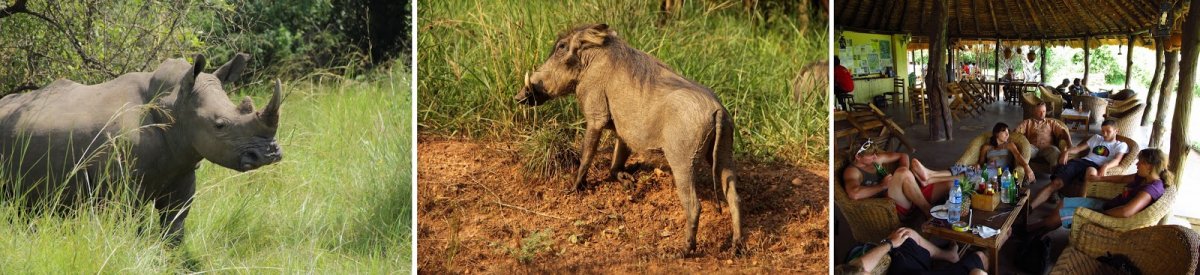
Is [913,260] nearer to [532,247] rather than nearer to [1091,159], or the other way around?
[1091,159]

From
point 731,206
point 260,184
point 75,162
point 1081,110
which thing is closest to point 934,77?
point 1081,110

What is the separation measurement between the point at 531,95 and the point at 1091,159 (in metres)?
2.34

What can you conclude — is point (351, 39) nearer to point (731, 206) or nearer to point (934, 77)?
point (731, 206)

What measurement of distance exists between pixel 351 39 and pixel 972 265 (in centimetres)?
258

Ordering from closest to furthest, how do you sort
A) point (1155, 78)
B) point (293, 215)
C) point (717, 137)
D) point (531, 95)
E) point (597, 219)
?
point (717, 137)
point (531, 95)
point (597, 219)
point (293, 215)
point (1155, 78)

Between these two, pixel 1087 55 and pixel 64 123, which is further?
pixel 1087 55

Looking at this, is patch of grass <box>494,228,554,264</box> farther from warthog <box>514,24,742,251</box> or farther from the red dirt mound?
warthog <box>514,24,742,251</box>

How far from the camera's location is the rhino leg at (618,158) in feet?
8.22

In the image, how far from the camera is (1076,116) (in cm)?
310

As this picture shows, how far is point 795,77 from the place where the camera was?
2551mm

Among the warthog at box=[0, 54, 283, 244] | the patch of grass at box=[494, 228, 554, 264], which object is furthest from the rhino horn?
the patch of grass at box=[494, 228, 554, 264]

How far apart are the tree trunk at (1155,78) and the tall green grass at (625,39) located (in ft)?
4.79

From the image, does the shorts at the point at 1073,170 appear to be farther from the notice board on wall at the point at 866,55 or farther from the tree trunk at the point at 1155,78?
the notice board on wall at the point at 866,55

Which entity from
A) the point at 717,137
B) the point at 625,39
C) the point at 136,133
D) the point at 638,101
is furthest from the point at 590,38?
the point at 136,133
